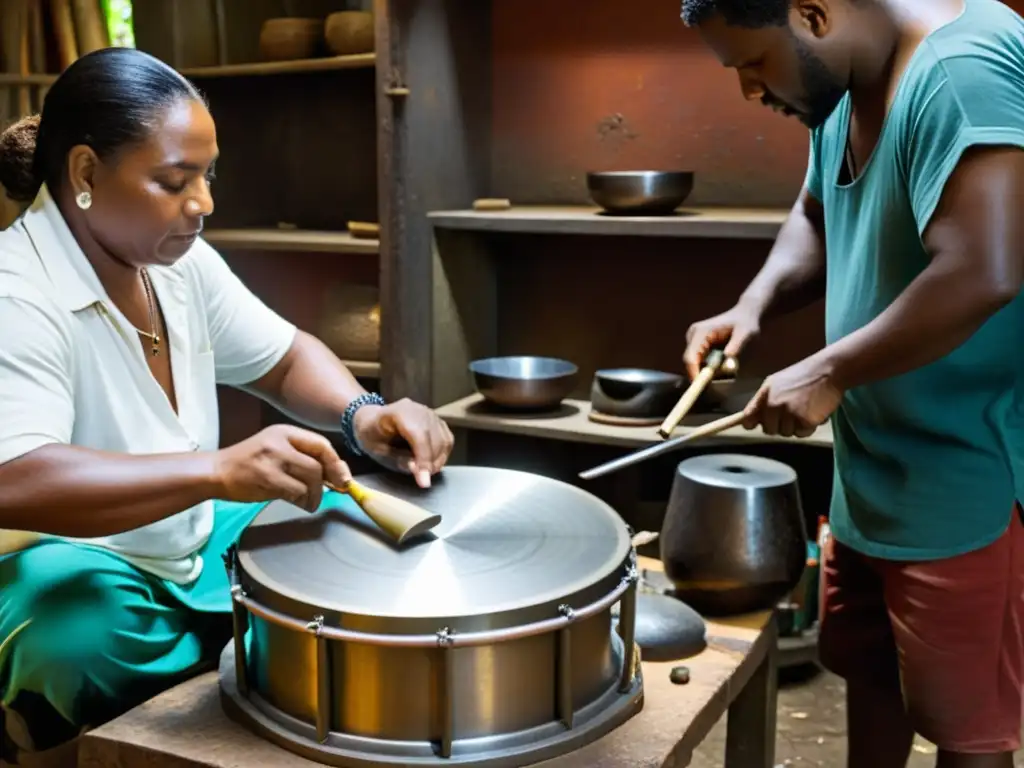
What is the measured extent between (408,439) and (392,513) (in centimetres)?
27

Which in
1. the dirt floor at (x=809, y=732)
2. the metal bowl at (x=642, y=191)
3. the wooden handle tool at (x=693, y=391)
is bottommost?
the dirt floor at (x=809, y=732)

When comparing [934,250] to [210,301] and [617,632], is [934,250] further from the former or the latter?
[210,301]

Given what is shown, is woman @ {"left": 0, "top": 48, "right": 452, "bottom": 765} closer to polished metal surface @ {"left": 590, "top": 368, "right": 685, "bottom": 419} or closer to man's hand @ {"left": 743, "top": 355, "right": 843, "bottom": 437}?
man's hand @ {"left": 743, "top": 355, "right": 843, "bottom": 437}

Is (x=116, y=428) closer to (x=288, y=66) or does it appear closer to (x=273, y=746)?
(x=273, y=746)

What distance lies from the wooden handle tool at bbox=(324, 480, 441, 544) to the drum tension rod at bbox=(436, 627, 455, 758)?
0.26 meters

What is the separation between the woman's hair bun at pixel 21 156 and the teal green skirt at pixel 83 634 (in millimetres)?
633

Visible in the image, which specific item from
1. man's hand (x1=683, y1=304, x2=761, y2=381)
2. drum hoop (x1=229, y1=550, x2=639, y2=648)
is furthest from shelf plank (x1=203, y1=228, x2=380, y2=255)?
drum hoop (x1=229, y1=550, x2=639, y2=648)

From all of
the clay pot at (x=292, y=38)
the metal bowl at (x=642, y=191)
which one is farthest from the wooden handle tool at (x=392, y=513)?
the clay pot at (x=292, y=38)

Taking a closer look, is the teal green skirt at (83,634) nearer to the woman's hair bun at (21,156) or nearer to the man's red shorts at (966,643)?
the woman's hair bun at (21,156)

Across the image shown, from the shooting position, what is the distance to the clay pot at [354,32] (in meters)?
3.20

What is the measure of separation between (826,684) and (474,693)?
1.99 metres

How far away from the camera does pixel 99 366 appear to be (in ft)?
5.49

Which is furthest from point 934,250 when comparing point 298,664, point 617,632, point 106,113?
point 106,113

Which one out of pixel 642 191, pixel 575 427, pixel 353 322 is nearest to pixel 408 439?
pixel 575 427
